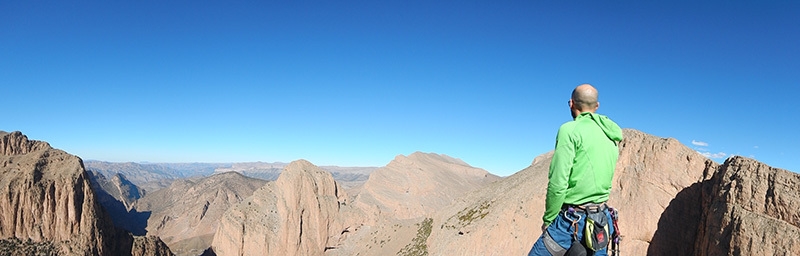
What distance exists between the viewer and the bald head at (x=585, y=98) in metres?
5.21

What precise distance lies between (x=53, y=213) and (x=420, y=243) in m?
56.2

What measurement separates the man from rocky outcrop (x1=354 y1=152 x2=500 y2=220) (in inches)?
2478

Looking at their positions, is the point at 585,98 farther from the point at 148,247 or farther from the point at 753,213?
the point at 148,247

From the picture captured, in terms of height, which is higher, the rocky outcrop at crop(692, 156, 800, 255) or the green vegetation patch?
the rocky outcrop at crop(692, 156, 800, 255)

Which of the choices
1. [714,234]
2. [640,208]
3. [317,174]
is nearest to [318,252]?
[317,174]

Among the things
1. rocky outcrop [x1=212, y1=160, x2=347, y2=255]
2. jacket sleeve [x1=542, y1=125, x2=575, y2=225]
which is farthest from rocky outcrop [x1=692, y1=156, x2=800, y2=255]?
rocky outcrop [x1=212, y1=160, x2=347, y2=255]

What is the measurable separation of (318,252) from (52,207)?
39687mm

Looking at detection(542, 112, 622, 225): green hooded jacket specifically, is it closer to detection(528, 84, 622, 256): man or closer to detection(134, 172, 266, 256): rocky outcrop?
detection(528, 84, 622, 256): man

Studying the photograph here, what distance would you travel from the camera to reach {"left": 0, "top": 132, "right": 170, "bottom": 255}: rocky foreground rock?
192ft

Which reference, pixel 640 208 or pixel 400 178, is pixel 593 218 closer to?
pixel 640 208

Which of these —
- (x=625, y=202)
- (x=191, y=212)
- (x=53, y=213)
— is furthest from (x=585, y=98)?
(x=191, y=212)

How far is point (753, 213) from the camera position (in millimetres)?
15266

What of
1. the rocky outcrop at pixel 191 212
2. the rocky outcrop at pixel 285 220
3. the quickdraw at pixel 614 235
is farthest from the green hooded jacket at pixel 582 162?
the rocky outcrop at pixel 191 212

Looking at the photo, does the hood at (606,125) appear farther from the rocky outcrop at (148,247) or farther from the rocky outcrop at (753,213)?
the rocky outcrop at (148,247)
